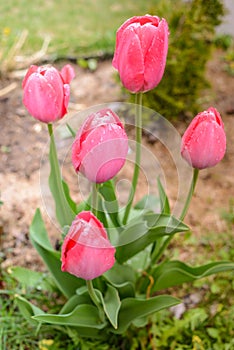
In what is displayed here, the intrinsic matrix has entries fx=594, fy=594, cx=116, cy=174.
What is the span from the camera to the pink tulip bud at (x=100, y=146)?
1.10 meters

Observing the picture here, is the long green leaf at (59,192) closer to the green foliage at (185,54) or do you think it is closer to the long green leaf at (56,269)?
the long green leaf at (56,269)

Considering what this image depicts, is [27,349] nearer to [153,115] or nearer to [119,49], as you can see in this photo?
[119,49]

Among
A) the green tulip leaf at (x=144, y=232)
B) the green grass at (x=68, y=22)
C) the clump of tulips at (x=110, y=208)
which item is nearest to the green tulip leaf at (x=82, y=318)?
the clump of tulips at (x=110, y=208)

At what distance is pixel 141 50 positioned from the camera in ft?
3.83

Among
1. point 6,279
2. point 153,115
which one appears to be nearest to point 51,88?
point 6,279

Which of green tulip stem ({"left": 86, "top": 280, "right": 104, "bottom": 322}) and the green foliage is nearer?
green tulip stem ({"left": 86, "top": 280, "right": 104, "bottom": 322})

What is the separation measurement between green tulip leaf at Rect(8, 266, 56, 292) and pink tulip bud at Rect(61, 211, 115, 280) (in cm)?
52

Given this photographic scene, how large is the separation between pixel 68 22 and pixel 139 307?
7.66ft

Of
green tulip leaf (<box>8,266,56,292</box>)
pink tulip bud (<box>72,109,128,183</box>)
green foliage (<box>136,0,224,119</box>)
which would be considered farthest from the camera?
green foliage (<box>136,0,224,119</box>)

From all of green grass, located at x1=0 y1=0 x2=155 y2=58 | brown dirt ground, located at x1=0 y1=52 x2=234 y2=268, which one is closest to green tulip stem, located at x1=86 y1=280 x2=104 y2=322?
brown dirt ground, located at x1=0 y1=52 x2=234 y2=268

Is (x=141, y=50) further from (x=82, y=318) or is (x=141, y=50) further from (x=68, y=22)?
(x=68, y=22)

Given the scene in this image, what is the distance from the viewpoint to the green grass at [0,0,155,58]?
316cm

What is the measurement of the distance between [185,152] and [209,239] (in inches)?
35.5

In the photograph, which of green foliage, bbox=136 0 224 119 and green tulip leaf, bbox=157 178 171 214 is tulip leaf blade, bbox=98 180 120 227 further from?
green foliage, bbox=136 0 224 119
